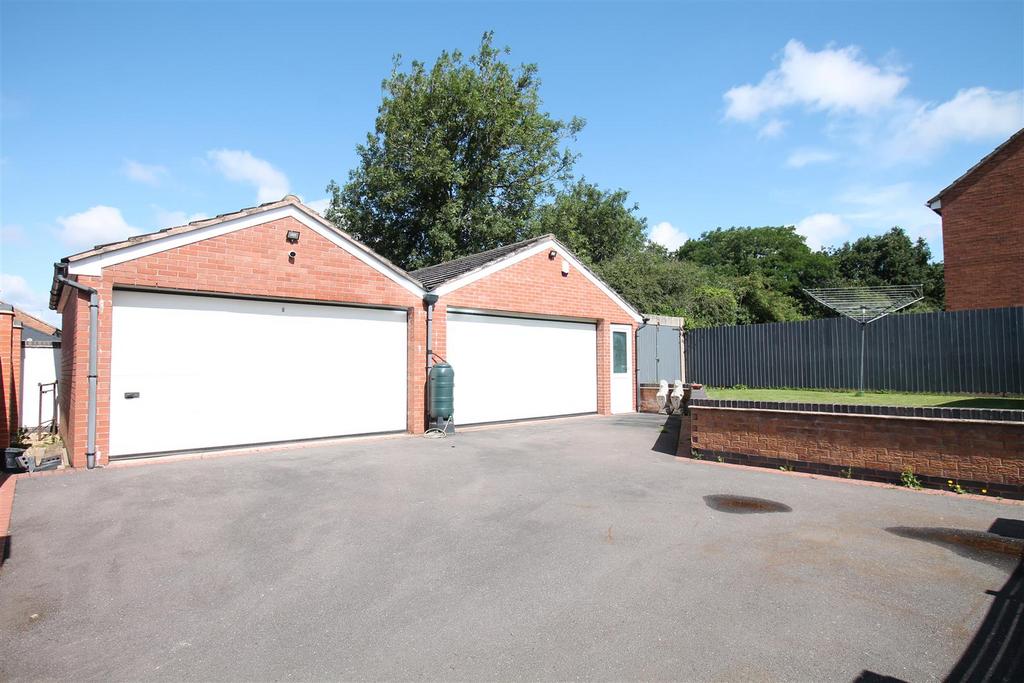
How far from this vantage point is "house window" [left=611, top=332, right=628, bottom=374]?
633 inches

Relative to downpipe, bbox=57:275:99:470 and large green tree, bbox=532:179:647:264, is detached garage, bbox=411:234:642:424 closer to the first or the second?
downpipe, bbox=57:275:99:470

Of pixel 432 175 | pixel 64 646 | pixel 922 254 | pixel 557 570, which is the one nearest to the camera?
pixel 64 646

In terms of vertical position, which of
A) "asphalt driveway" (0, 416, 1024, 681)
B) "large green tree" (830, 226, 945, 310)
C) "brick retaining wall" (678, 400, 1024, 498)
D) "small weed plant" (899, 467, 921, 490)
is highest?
"large green tree" (830, 226, 945, 310)

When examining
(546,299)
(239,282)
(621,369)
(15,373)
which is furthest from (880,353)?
(15,373)

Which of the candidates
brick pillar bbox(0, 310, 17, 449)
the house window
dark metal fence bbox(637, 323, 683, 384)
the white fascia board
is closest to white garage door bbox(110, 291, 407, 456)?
the white fascia board

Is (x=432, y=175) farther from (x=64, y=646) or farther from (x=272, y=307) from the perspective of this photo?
(x=64, y=646)

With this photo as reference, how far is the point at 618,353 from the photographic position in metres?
16.3

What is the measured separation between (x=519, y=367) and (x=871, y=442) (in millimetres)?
7892

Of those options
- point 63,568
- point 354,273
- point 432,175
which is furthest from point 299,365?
point 432,175

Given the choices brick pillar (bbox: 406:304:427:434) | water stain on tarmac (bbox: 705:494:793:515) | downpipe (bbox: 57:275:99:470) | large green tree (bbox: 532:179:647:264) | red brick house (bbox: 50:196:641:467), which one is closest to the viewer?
water stain on tarmac (bbox: 705:494:793:515)

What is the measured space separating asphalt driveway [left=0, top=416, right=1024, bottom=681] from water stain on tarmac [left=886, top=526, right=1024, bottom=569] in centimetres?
3

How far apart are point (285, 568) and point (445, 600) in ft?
5.06

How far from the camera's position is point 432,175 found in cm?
2638

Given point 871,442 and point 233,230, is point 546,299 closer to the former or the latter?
point 233,230
